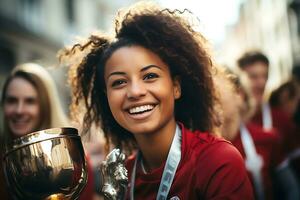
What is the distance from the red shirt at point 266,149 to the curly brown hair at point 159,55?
3.49 feet

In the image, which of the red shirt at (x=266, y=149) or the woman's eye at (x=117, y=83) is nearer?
the woman's eye at (x=117, y=83)

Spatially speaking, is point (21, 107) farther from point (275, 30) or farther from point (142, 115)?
point (275, 30)

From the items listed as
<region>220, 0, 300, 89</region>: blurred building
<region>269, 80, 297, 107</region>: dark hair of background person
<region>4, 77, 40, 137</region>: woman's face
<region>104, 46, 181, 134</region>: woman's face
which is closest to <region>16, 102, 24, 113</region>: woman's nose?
<region>4, 77, 40, 137</region>: woman's face

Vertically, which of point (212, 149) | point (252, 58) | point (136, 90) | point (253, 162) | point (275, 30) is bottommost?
point (253, 162)

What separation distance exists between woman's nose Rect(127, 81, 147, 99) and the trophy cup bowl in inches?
12.9


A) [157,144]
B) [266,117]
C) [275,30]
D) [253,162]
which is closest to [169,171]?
[157,144]

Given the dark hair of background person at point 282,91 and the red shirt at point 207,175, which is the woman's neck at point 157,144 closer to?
the red shirt at point 207,175

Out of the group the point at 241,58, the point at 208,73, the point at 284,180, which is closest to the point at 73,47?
the point at 208,73

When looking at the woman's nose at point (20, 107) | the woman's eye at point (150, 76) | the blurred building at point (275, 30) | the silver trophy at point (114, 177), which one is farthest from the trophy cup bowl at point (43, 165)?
the blurred building at point (275, 30)

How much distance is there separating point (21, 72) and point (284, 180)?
7.46 ft

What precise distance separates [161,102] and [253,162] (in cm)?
149

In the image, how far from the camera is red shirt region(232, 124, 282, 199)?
3479 mm

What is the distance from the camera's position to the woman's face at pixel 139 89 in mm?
2143

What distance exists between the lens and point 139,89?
2.11 meters
